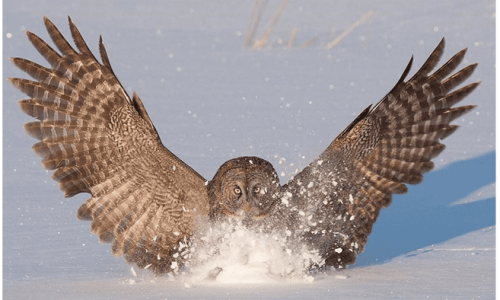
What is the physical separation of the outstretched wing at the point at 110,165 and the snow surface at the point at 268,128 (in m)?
0.22

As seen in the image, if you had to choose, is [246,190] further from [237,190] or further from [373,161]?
[373,161]

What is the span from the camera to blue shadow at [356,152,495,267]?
6.74m

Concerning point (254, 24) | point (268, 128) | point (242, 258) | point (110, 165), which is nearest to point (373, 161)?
point (242, 258)

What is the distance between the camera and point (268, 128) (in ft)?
30.7

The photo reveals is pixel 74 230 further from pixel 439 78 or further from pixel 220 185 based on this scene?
pixel 439 78

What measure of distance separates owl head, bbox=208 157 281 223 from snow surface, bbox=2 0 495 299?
0.21 meters

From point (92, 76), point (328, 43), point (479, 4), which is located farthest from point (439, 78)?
point (479, 4)

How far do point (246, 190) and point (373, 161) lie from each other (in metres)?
0.99

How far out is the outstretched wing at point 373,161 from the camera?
6.24 metres

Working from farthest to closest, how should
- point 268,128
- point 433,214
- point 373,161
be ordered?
point 268,128, point 433,214, point 373,161

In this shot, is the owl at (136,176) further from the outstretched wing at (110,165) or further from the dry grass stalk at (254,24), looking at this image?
the dry grass stalk at (254,24)

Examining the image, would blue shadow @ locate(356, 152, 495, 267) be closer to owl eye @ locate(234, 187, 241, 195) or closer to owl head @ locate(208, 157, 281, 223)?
owl head @ locate(208, 157, 281, 223)

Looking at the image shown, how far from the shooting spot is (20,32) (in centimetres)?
1322

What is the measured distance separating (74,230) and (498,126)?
4.10 m
